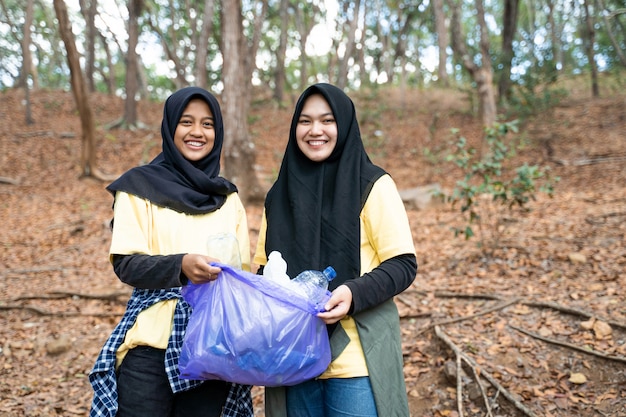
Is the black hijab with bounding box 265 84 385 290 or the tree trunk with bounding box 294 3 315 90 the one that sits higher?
the tree trunk with bounding box 294 3 315 90

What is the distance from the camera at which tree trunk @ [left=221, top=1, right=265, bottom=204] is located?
733 cm

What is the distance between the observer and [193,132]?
1924 mm

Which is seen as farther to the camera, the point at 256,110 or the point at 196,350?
the point at 256,110

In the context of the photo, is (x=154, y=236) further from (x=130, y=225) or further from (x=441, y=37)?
(x=441, y=37)

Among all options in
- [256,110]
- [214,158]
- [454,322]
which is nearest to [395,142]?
[256,110]

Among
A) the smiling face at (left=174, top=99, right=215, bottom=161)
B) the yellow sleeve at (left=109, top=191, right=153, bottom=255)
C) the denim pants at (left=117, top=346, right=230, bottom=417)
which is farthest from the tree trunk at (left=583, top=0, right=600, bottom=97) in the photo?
the denim pants at (left=117, top=346, right=230, bottom=417)

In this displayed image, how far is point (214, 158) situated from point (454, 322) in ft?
8.38

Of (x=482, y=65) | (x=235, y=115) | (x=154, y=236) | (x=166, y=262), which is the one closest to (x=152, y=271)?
(x=166, y=262)

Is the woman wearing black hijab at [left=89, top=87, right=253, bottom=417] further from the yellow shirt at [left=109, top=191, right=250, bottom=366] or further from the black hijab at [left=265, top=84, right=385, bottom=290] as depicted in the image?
the black hijab at [left=265, top=84, right=385, bottom=290]

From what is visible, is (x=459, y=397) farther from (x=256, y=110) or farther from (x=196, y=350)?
(x=256, y=110)

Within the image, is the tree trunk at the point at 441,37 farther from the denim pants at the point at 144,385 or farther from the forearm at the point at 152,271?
the denim pants at the point at 144,385

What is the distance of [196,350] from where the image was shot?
4.89ft

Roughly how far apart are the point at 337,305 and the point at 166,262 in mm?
605

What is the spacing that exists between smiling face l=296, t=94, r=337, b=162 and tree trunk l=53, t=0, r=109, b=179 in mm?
8317
